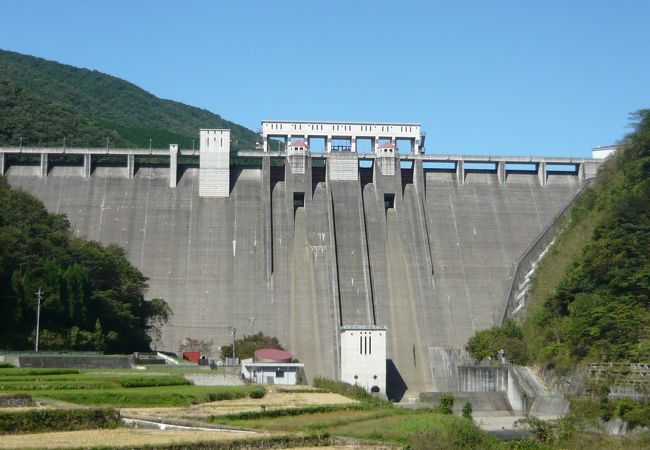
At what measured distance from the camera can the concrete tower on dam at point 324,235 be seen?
2867 inches

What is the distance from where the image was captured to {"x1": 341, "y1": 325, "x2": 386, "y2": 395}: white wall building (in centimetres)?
6800

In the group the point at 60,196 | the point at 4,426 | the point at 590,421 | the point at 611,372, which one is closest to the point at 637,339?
the point at 611,372

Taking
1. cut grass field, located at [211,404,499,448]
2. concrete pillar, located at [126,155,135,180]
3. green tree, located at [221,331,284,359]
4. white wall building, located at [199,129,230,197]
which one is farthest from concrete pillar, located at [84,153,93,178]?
cut grass field, located at [211,404,499,448]

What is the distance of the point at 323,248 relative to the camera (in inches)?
3000

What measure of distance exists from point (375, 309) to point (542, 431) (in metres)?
34.1

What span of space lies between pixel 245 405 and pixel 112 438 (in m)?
10.5

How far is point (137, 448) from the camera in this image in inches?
1067

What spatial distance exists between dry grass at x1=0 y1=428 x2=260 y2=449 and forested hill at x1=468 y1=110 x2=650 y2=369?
27.9 meters

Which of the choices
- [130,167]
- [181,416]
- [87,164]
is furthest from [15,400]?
[130,167]

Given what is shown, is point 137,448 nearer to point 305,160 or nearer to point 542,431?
point 542,431

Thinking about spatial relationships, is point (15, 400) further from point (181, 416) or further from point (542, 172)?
point (542, 172)

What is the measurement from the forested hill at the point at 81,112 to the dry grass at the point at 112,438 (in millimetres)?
82528

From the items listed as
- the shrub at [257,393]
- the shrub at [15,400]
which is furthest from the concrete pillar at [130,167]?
the shrub at [15,400]

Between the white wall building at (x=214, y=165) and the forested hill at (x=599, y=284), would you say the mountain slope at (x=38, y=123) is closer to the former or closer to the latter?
the white wall building at (x=214, y=165)
